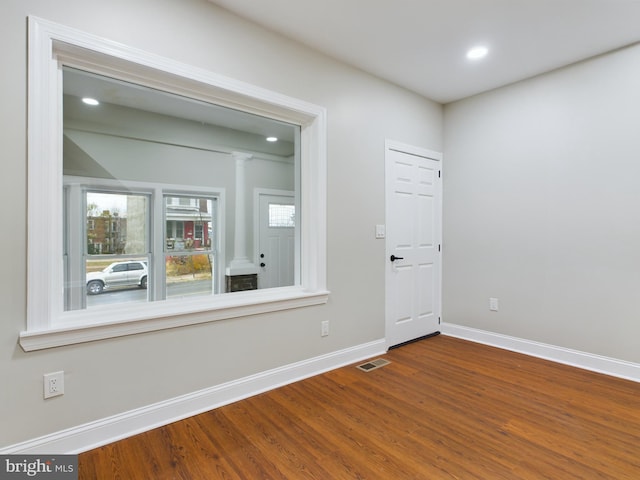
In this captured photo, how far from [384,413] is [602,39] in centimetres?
325

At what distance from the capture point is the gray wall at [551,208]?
2.79 meters

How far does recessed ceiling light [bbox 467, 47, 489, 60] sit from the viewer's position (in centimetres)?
281

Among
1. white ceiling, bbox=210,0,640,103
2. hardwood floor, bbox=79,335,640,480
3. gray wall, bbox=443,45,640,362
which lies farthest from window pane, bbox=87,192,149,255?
gray wall, bbox=443,45,640,362

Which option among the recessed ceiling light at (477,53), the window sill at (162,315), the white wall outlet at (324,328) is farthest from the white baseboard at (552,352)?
the recessed ceiling light at (477,53)

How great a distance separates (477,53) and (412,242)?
1828 mm

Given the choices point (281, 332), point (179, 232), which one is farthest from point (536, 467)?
point (179, 232)

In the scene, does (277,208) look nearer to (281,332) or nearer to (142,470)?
(281,332)

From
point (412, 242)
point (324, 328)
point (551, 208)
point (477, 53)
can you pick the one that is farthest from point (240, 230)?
point (551, 208)

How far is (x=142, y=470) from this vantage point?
5.60 feet

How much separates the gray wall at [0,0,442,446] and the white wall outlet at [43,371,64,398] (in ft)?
0.09

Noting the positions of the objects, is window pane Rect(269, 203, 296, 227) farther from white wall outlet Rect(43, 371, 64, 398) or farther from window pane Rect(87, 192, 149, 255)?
white wall outlet Rect(43, 371, 64, 398)

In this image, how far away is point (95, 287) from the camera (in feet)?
7.46

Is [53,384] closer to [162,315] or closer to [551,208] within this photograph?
[162,315]

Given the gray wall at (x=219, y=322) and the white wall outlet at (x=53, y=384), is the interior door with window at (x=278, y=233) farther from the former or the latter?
the white wall outlet at (x=53, y=384)
